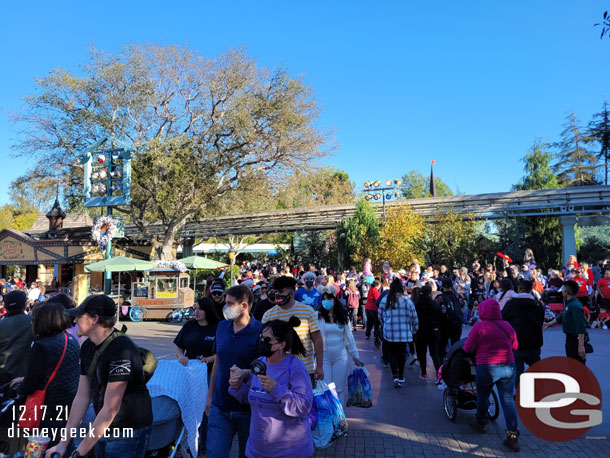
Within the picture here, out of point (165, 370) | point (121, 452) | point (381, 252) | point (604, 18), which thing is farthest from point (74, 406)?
point (381, 252)

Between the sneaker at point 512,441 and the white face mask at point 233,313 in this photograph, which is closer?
the white face mask at point 233,313

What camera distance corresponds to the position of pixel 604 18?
464 cm

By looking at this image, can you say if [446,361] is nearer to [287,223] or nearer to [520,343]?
[520,343]

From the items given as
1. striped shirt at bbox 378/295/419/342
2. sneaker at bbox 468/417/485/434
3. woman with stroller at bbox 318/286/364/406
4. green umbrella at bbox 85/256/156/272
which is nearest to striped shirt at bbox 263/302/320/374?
woman with stroller at bbox 318/286/364/406

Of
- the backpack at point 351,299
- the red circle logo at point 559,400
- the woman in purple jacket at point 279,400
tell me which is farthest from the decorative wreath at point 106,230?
the woman in purple jacket at point 279,400

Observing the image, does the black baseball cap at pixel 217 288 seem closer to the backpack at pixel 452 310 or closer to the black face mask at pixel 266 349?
the black face mask at pixel 266 349

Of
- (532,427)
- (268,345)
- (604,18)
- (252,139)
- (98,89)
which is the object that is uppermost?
(98,89)

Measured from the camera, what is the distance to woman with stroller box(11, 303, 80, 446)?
11.0 feet

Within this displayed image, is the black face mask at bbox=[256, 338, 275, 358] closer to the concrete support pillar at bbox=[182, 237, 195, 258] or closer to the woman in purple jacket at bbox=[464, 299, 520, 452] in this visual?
the woman in purple jacket at bbox=[464, 299, 520, 452]

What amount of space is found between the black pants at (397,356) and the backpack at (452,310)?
1.04 meters

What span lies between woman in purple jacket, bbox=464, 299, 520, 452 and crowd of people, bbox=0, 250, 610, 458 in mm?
12

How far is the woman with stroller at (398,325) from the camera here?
6.90 m

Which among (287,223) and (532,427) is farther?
(287,223)

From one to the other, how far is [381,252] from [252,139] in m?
9.19
